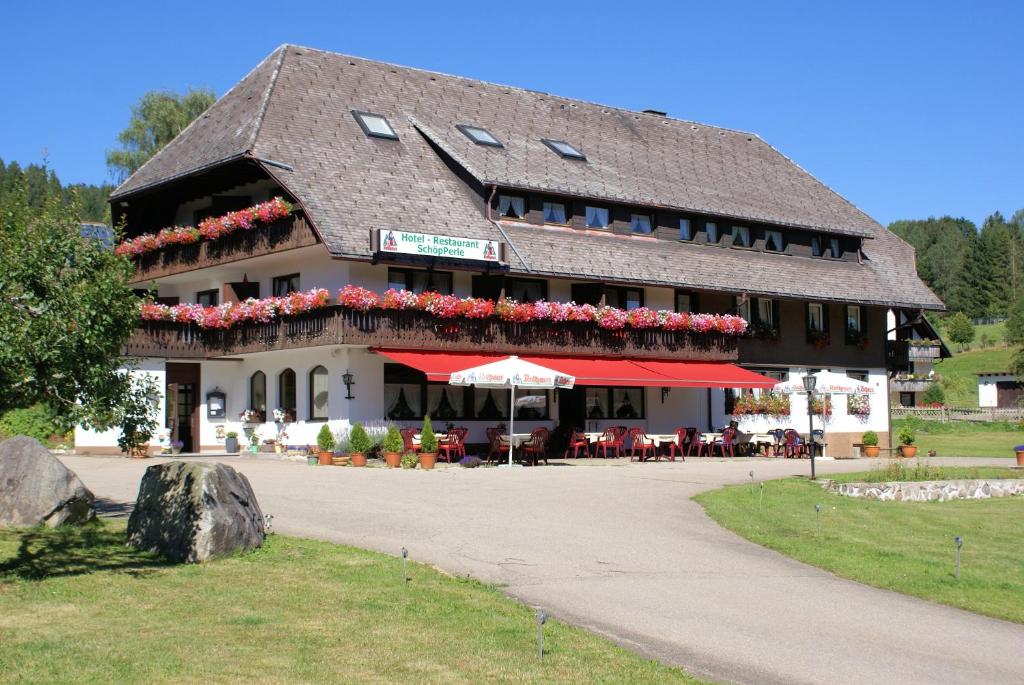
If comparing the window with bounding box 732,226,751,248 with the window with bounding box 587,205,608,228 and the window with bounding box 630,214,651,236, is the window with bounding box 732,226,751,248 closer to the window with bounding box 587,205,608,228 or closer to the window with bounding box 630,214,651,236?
the window with bounding box 630,214,651,236

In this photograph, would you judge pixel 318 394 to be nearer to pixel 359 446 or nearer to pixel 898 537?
pixel 359 446

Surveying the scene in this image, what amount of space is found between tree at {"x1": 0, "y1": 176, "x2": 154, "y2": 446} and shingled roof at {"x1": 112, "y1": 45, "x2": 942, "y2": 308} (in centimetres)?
1927

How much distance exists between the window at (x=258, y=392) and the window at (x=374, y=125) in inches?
316

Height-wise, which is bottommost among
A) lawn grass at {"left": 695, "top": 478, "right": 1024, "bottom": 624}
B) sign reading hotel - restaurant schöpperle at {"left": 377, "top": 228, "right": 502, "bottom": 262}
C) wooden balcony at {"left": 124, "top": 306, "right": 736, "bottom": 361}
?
lawn grass at {"left": 695, "top": 478, "right": 1024, "bottom": 624}

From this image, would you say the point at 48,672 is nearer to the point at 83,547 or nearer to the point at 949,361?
the point at 83,547

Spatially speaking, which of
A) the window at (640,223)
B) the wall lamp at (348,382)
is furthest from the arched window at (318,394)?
the window at (640,223)

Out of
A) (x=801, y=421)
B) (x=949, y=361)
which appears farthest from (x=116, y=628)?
(x=949, y=361)

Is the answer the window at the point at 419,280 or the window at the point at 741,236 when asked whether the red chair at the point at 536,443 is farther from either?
the window at the point at 741,236

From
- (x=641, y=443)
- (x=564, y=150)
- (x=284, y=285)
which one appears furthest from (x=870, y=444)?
(x=284, y=285)

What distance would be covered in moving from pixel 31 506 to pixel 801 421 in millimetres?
32280

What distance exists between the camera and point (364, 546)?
14.7 metres

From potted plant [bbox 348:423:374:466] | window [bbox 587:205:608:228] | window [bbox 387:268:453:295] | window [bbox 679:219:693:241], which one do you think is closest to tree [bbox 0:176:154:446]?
potted plant [bbox 348:423:374:466]

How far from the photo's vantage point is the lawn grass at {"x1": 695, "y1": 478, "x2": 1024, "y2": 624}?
45.2 ft

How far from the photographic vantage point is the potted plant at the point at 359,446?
30109mm
